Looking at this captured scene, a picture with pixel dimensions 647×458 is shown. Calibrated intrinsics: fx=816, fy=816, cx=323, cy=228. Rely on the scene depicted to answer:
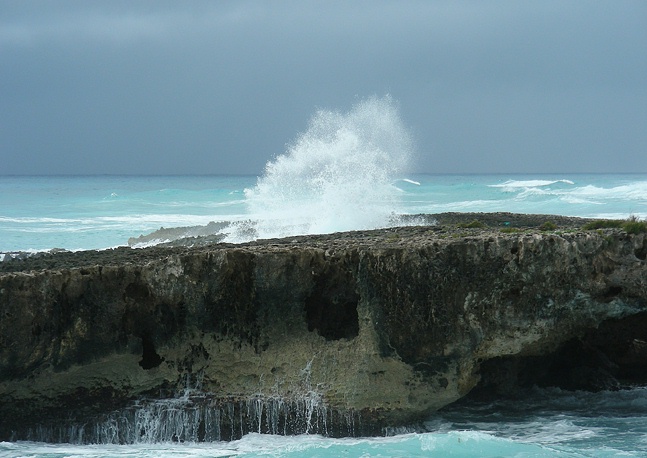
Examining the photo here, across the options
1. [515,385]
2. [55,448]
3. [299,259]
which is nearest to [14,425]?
[55,448]

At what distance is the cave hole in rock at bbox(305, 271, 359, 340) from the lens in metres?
8.95

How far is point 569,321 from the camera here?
29.6ft

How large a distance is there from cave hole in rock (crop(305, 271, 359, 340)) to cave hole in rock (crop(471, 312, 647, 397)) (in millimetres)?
1754

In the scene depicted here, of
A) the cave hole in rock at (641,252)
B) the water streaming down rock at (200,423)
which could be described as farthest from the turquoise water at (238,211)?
the water streaming down rock at (200,423)

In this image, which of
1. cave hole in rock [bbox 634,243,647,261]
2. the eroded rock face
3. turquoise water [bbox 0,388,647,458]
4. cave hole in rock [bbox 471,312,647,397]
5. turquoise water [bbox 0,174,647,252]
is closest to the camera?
turquoise water [bbox 0,388,647,458]

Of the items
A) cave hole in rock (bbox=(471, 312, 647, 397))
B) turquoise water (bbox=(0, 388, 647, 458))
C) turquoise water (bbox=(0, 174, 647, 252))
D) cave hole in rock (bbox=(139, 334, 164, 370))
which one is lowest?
turquoise water (bbox=(0, 388, 647, 458))

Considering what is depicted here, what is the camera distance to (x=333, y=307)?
8969 millimetres

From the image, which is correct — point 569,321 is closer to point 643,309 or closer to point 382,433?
point 643,309

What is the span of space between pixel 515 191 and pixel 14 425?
170ft

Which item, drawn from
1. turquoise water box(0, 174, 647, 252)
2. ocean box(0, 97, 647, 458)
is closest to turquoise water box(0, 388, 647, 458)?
A: ocean box(0, 97, 647, 458)

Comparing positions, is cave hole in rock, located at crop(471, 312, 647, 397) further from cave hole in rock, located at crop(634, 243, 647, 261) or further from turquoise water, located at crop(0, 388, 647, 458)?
cave hole in rock, located at crop(634, 243, 647, 261)

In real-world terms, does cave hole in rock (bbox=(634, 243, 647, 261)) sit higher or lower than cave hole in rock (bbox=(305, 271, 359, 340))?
higher

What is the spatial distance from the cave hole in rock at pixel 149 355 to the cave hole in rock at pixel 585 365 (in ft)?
12.3

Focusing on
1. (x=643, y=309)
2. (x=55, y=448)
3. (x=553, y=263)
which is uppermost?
(x=553, y=263)
